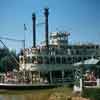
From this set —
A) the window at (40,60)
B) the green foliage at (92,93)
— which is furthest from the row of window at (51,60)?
the green foliage at (92,93)

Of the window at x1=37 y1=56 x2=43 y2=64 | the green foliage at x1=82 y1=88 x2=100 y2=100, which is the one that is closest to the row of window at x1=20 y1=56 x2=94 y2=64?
the window at x1=37 y1=56 x2=43 y2=64

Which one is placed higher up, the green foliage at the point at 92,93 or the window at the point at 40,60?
the window at the point at 40,60

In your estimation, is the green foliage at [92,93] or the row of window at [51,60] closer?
the green foliage at [92,93]

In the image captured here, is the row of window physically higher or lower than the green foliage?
higher

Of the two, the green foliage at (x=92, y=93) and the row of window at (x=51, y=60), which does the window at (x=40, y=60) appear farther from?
the green foliage at (x=92, y=93)

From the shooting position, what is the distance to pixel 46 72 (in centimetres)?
4738

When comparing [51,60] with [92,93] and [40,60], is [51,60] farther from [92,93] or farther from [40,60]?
[92,93]

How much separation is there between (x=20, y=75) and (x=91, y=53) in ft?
36.6

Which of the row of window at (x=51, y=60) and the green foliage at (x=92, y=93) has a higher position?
the row of window at (x=51, y=60)

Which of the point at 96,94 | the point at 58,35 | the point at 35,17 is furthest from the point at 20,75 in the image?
the point at 96,94

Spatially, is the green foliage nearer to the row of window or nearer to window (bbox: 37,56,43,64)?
window (bbox: 37,56,43,64)

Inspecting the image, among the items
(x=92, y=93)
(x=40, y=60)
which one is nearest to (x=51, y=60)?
(x=40, y=60)

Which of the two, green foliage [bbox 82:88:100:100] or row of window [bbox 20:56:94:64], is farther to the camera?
row of window [bbox 20:56:94:64]

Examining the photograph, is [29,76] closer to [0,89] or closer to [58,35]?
[0,89]
